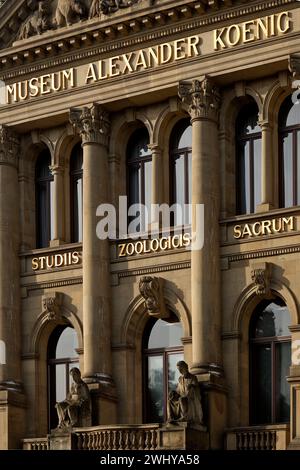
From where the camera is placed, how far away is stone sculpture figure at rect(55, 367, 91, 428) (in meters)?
55.5

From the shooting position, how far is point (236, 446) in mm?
54031

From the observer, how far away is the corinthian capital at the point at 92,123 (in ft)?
192

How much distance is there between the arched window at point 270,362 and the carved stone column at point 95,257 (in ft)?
15.6

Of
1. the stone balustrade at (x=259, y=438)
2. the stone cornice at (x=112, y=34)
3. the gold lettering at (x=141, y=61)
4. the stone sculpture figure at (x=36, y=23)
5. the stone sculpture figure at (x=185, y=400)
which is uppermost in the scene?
the stone sculpture figure at (x=36, y=23)

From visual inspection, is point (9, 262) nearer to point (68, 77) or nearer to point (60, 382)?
point (60, 382)

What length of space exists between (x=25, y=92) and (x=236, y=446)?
47.4 feet

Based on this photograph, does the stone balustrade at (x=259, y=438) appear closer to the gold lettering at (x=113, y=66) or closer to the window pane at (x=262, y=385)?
the window pane at (x=262, y=385)

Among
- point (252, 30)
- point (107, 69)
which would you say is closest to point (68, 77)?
point (107, 69)

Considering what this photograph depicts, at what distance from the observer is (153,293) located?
56.7 meters

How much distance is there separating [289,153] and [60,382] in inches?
434

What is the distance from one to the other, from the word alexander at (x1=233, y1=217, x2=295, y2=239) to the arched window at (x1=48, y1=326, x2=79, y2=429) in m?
7.33

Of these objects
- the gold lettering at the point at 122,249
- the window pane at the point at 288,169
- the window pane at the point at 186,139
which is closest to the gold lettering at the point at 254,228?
the window pane at the point at 288,169

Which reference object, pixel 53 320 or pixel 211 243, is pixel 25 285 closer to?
pixel 53 320
